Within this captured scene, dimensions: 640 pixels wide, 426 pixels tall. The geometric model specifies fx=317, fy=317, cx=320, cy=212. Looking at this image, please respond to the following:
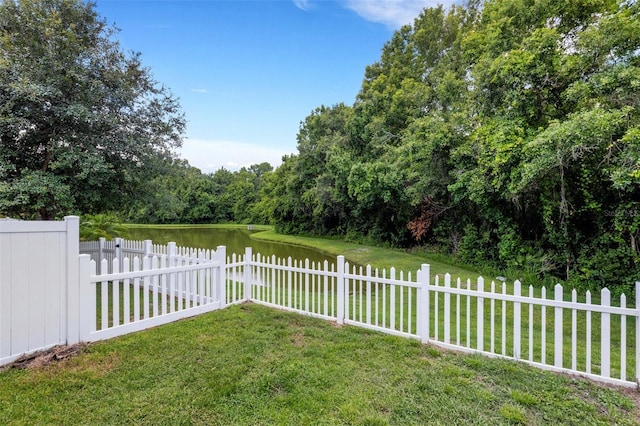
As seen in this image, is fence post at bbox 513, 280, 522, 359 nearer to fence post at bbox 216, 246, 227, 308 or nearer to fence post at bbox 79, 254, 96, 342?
fence post at bbox 216, 246, 227, 308

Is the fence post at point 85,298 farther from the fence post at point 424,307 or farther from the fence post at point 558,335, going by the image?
the fence post at point 558,335

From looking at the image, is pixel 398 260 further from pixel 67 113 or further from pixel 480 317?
pixel 67 113

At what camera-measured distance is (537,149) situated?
6.07 m

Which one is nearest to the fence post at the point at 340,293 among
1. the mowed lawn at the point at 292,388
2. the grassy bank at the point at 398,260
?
the mowed lawn at the point at 292,388

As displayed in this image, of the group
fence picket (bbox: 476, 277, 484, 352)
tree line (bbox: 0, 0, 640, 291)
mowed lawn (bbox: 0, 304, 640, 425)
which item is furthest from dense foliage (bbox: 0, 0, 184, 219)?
fence picket (bbox: 476, 277, 484, 352)

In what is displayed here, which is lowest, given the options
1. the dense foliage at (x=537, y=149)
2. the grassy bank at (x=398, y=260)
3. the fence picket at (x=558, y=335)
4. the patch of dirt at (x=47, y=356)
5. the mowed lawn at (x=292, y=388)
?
the grassy bank at (x=398, y=260)

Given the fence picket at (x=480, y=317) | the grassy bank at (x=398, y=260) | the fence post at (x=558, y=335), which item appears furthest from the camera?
the grassy bank at (x=398, y=260)

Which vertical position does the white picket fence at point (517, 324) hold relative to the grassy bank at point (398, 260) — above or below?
above

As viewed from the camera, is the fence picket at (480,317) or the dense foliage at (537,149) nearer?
the fence picket at (480,317)

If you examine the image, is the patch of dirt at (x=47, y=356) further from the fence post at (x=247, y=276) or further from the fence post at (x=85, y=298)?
the fence post at (x=247, y=276)

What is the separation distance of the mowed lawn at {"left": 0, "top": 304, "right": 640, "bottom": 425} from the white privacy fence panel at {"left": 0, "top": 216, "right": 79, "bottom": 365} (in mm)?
322

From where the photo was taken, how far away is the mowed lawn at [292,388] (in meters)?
2.38

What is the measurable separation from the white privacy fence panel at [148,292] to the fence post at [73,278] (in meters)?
0.07

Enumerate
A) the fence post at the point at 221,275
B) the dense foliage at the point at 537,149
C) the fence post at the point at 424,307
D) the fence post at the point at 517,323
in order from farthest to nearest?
the dense foliage at the point at 537,149, the fence post at the point at 221,275, the fence post at the point at 424,307, the fence post at the point at 517,323
